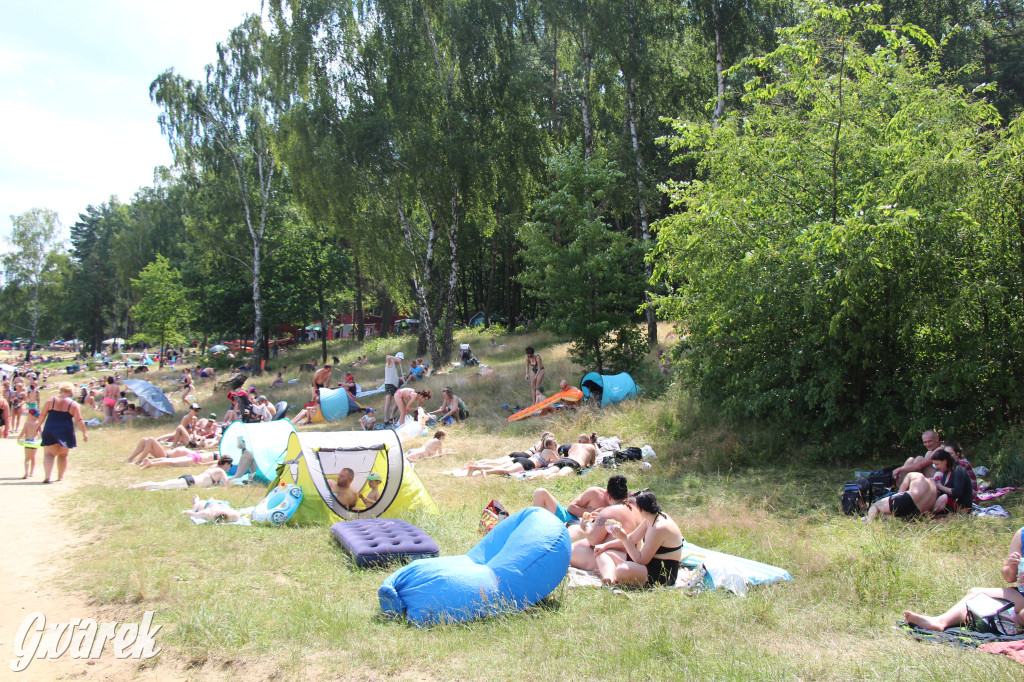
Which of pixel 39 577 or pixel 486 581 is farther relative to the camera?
pixel 39 577

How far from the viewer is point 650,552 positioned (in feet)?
18.3

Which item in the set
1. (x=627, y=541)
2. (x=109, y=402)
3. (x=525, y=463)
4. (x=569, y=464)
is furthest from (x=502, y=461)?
(x=109, y=402)

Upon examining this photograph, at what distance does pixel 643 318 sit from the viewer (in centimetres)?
2831

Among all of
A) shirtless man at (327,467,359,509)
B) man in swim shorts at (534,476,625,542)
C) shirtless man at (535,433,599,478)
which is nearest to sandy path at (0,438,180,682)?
shirtless man at (327,467,359,509)

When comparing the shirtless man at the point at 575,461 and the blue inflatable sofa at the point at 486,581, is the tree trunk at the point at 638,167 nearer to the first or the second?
the shirtless man at the point at 575,461

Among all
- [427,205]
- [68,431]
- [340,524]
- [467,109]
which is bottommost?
[340,524]

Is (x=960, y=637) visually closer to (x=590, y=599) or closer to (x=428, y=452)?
(x=590, y=599)

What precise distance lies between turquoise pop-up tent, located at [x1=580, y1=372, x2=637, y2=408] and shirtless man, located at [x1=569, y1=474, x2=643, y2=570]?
7439mm

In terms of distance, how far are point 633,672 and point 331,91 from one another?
22.0 meters

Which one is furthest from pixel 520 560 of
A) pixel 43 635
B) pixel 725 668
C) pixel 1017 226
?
pixel 1017 226

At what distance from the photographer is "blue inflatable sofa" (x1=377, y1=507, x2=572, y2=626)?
15.8 ft

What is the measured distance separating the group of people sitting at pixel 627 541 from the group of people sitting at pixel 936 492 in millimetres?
2168

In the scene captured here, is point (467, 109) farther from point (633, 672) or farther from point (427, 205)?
point (633, 672)

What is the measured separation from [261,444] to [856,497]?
833 cm
